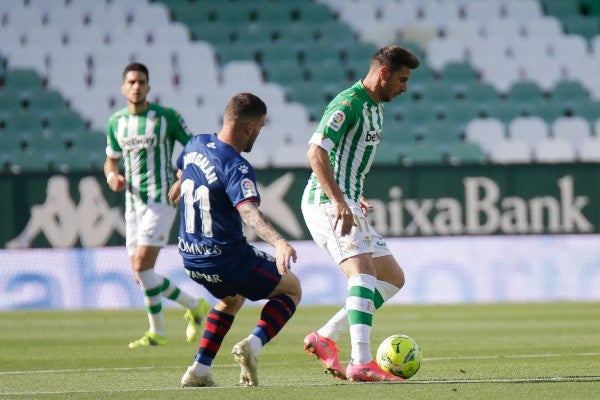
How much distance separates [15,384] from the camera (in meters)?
7.41

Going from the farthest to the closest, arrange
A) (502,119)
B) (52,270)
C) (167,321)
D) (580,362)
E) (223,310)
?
(502,119)
(52,270)
(167,321)
(580,362)
(223,310)

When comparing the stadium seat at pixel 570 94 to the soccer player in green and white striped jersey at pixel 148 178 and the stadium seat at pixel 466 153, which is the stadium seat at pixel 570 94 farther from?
the soccer player in green and white striped jersey at pixel 148 178

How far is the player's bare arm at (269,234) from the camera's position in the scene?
236 inches

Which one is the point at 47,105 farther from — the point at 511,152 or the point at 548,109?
the point at 548,109

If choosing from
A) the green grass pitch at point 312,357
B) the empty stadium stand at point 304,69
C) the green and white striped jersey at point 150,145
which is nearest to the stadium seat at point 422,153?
the empty stadium stand at point 304,69

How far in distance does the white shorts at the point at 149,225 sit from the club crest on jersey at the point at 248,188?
4.31 metres

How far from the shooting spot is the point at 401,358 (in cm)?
720

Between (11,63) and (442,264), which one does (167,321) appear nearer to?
(442,264)

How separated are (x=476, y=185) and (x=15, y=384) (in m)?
9.82

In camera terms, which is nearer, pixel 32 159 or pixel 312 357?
pixel 312 357

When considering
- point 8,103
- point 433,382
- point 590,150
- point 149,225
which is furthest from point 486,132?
point 433,382

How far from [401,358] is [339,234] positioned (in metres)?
0.83

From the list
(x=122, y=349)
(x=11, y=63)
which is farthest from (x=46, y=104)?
(x=122, y=349)

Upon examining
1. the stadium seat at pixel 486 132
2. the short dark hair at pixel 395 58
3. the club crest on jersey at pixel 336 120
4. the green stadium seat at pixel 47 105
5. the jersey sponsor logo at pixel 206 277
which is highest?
the green stadium seat at pixel 47 105
